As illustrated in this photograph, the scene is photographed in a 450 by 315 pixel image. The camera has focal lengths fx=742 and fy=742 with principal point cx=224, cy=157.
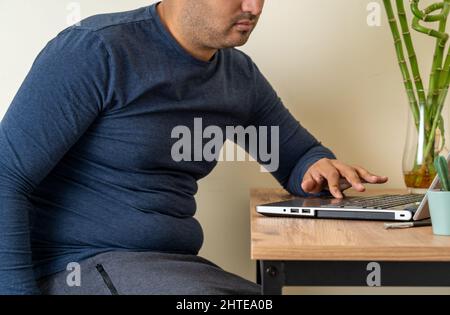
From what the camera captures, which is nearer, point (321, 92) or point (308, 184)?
point (308, 184)

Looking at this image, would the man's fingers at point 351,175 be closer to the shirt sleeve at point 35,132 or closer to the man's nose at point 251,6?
the man's nose at point 251,6

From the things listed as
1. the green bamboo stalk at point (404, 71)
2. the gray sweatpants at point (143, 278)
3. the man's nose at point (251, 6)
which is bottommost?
the gray sweatpants at point (143, 278)

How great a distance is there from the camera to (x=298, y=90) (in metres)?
1.87

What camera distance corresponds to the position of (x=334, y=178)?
1.47m

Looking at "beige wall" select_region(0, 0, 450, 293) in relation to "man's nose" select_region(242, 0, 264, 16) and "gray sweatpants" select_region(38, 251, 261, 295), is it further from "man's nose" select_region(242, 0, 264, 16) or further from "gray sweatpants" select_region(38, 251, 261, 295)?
"gray sweatpants" select_region(38, 251, 261, 295)

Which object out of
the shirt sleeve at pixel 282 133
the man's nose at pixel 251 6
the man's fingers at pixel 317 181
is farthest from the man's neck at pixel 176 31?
the man's fingers at pixel 317 181

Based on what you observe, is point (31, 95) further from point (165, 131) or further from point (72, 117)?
point (165, 131)

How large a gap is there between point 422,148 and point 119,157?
65 cm

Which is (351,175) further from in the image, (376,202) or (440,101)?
(440,101)

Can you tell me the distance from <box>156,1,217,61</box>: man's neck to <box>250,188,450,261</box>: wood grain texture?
409 millimetres

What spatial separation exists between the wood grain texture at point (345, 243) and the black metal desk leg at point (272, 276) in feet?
0.06

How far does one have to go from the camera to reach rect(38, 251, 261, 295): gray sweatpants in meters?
1.12

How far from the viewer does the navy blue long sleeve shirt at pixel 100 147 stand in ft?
3.86

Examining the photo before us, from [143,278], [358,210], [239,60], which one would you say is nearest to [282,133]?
[239,60]
